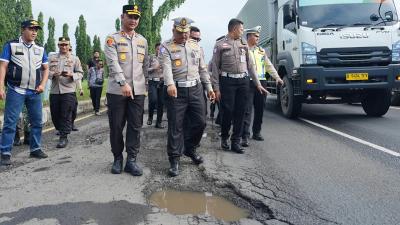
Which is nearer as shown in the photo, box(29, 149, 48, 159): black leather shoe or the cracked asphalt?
the cracked asphalt

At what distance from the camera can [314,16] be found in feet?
29.6

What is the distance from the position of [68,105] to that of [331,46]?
5135 mm

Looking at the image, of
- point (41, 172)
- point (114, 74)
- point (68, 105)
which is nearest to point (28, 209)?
point (41, 172)

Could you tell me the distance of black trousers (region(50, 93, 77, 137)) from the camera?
698 cm

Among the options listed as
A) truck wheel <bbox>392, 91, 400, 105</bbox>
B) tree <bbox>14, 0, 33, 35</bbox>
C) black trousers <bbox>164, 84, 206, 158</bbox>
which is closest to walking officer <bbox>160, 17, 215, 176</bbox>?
black trousers <bbox>164, 84, 206, 158</bbox>

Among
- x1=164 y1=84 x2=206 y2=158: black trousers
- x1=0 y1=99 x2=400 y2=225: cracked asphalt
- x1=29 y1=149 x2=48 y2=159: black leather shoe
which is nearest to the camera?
x1=0 y1=99 x2=400 y2=225: cracked asphalt

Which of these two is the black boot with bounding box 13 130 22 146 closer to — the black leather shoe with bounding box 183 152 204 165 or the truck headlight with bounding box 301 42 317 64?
the black leather shoe with bounding box 183 152 204 165

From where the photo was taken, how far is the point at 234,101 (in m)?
6.30

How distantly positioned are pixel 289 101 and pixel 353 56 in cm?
173

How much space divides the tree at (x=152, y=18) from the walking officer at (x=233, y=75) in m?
20.8

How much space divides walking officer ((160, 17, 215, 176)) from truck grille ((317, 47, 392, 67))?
4373 millimetres

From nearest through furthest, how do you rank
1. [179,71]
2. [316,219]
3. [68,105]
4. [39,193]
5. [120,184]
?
[316,219], [39,193], [120,184], [179,71], [68,105]

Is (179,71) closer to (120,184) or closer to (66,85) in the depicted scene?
(120,184)

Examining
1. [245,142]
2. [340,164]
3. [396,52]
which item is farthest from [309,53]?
[340,164]
